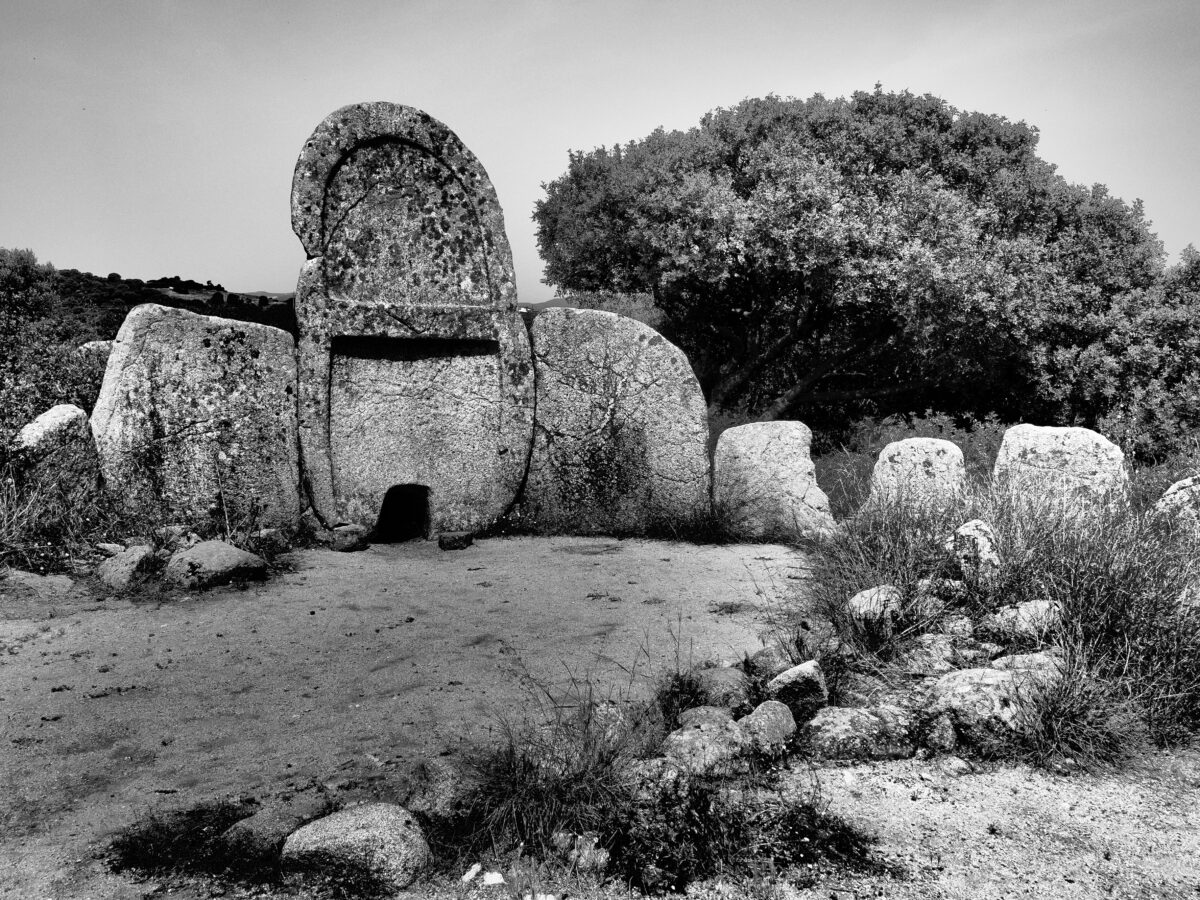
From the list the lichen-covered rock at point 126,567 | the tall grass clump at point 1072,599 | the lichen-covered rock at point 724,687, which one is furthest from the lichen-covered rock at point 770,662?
the lichen-covered rock at point 126,567

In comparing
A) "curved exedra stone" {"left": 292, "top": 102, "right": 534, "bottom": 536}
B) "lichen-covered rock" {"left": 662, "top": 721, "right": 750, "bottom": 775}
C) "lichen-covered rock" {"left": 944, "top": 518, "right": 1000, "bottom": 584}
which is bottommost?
"lichen-covered rock" {"left": 662, "top": 721, "right": 750, "bottom": 775}

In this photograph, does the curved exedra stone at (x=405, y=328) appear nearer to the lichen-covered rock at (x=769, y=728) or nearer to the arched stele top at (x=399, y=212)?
the arched stele top at (x=399, y=212)

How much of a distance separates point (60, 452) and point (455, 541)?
2.95 meters

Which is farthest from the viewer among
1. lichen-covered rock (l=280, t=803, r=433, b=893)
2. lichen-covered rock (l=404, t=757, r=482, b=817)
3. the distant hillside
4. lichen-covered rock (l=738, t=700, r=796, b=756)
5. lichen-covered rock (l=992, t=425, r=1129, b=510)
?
the distant hillside

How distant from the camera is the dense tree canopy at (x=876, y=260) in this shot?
40.1 ft

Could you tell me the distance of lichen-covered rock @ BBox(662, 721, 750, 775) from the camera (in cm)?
374

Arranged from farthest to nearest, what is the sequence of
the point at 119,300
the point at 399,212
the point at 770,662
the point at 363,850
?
1. the point at 119,300
2. the point at 399,212
3. the point at 770,662
4. the point at 363,850

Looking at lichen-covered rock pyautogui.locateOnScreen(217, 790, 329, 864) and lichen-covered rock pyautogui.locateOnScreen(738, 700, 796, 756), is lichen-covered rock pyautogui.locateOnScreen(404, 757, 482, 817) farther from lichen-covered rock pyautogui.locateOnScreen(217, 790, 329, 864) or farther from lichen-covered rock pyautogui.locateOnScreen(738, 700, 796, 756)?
lichen-covered rock pyautogui.locateOnScreen(738, 700, 796, 756)

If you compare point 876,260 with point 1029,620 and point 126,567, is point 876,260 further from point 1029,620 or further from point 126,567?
point 126,567

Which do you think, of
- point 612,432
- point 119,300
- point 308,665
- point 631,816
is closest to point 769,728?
point 631,816

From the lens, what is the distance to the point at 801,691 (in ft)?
14.5

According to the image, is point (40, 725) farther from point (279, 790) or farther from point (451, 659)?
point (451, 659)

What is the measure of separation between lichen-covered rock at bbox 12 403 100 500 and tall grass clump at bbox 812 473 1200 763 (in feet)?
17.4

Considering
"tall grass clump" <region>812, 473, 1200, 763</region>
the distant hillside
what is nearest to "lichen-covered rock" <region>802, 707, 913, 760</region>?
"tall grass clump" <region>812, 473, 1200, 763</region>
